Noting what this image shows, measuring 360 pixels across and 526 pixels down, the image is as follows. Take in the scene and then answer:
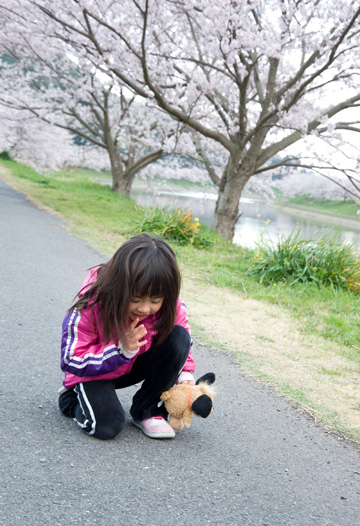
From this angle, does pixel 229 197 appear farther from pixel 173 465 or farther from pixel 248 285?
pixel 173 465

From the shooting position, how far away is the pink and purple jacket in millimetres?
1991

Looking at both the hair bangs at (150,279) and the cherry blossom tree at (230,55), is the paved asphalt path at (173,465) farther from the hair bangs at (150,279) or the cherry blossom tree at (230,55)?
the cherry blossom tree at (230,55)

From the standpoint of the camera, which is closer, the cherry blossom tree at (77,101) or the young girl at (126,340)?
the young girl at (126,340)

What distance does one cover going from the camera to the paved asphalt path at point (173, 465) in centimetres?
161

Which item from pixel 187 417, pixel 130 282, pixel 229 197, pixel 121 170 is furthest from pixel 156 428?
pixel 121 170

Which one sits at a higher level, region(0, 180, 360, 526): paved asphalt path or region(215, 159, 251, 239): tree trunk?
region(215, 159, 251, 239): tree trunk

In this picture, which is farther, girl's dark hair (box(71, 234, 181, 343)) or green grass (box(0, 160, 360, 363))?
green grass (box(0, 160, 360, 363))

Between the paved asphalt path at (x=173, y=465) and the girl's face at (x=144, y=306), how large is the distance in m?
0.58

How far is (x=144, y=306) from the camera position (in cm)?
197

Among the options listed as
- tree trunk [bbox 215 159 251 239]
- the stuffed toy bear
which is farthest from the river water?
the stuffed toy bear

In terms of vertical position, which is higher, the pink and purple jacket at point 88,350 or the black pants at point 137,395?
the pink and purple jacket at point 88,350

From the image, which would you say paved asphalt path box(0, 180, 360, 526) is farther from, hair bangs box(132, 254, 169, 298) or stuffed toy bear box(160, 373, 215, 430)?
hair bangs box(132, 254, 169, 298)

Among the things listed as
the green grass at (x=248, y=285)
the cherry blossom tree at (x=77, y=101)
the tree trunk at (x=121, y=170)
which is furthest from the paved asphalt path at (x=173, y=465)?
the tree trunk at (x=121, y=170)

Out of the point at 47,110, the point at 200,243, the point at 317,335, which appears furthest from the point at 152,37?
the point at 317,335
